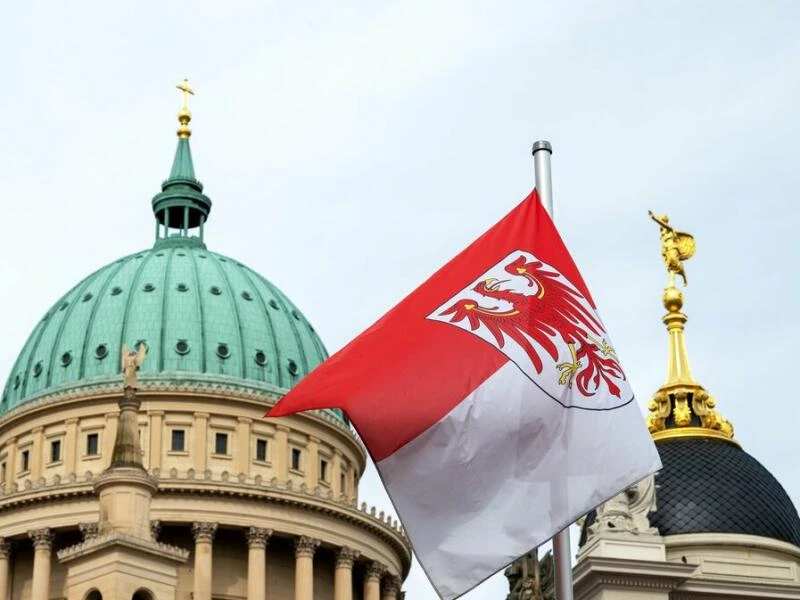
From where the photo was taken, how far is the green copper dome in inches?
3888

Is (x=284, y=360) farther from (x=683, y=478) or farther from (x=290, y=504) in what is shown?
(x=683, y=478)

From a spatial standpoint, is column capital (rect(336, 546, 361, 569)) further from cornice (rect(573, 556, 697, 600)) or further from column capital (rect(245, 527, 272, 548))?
cornice (rect(573, 556, 697, 600))

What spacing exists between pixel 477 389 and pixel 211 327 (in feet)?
270

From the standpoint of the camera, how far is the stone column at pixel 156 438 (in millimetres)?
94062

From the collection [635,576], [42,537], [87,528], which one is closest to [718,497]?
[635,576]

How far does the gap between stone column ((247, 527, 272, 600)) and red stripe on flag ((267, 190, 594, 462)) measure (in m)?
72.6

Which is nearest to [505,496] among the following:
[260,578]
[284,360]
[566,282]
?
[566,282]

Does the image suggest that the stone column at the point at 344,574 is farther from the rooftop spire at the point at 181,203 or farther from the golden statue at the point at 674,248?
the golden statue at the point at 674,248

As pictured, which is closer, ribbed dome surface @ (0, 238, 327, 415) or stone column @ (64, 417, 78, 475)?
stone column @ (64, 417, 78, 475)

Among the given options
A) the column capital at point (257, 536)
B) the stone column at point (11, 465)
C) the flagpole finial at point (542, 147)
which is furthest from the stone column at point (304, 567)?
the flagpole finial at point (542, 147)

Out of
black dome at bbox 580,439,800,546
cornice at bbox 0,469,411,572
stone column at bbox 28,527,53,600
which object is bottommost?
black dome at bbox 580,439,800,546

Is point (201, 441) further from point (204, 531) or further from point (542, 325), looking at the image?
point (542, 325)

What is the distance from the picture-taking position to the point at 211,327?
10081 cm

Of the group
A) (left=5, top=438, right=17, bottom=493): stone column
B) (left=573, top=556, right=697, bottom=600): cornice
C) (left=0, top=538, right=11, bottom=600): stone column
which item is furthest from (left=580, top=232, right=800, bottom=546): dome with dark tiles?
(left=5, top=438, right=17, bottom=493): stone column
